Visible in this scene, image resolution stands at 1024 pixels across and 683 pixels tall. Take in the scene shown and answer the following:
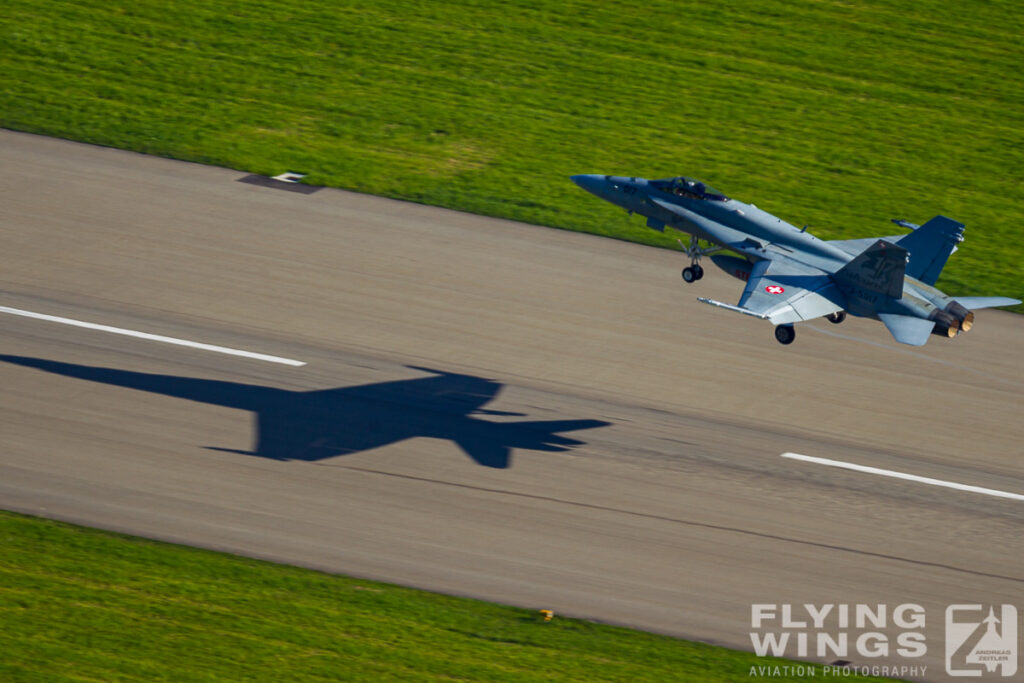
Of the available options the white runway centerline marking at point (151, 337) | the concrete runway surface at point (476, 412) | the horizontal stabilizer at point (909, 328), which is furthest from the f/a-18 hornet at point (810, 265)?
the white runway centerline marking at point (151, 337)

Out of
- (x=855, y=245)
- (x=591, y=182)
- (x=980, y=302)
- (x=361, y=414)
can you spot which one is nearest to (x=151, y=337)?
(x=361, y=414)

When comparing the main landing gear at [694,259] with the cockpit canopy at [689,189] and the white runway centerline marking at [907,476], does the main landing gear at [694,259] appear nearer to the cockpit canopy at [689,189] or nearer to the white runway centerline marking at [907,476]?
the cockpit canopy at [689,189]

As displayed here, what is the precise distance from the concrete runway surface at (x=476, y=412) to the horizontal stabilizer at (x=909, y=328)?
12.5 feet

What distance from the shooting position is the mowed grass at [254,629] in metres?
20.0

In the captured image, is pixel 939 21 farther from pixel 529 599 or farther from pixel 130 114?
pixel 529 599

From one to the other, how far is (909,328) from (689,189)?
639 centimetres

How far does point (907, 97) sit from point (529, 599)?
29.3 metres

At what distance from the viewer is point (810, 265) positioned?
27047mm

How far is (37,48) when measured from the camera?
4162cm

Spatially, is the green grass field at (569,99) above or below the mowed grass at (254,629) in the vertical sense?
above

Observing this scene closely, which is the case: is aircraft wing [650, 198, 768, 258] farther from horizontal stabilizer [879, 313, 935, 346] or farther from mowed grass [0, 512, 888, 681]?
mowed grass [0, 512, 888, 681]

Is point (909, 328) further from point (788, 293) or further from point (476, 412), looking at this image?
point (476, 412)

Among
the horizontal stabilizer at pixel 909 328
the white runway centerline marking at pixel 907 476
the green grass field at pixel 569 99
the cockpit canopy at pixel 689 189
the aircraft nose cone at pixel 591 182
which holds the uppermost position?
the green grass field at pixel 569 99

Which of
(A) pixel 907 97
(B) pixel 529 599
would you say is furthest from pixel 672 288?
(A) pixel 907 97
